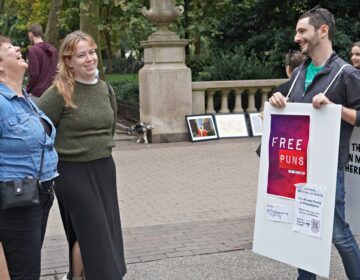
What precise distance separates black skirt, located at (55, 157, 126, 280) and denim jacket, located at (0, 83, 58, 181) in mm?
534

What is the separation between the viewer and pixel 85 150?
3686 millimetres

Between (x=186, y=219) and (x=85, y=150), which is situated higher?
(x=85, y=150)

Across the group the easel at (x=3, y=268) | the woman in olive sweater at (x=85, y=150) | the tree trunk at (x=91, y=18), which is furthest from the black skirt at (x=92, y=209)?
the tree trunk at (x=91, y=18)

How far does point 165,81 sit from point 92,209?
25.3ft

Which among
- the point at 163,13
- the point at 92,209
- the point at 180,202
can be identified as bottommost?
the point at 180,202

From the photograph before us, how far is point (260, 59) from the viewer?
14633mm

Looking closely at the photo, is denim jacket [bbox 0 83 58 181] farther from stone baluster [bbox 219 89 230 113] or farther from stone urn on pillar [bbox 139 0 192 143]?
stone baluster [bbox 219 89 230 113]

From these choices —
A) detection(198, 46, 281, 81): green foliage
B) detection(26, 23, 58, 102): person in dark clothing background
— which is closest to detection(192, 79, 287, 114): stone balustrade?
detection(198, 46, 281, 81): green foliage

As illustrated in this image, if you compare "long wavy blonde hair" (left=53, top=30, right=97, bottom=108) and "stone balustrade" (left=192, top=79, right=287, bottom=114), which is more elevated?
"long wavy blonde hair" (left=53, top=30, right=97, bottom=108)

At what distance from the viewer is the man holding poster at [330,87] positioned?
3.50 m

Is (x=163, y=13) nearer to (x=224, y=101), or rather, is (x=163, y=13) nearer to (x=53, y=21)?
(x=224, y=101)

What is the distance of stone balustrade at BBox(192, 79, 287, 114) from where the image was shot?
38.9ft

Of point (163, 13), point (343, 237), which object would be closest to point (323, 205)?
point (343, 237)

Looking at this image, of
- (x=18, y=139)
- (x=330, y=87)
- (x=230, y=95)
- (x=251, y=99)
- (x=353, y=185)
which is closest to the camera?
(x=18, y=139)
